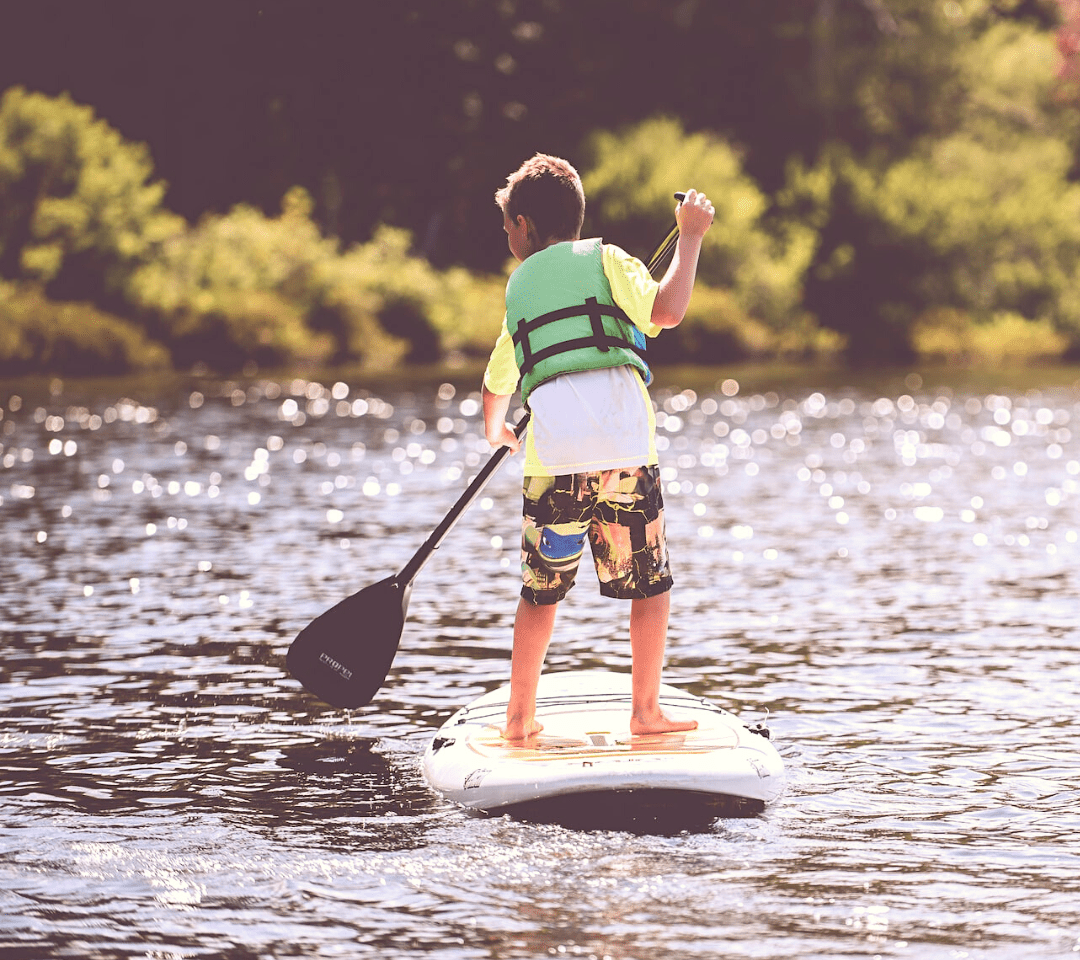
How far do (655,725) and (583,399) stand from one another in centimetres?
113

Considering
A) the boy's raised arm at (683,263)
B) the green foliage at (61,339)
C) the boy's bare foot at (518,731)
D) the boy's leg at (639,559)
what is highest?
the green foliage at (61,339)

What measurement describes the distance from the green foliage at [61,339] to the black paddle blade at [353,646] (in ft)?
94.9

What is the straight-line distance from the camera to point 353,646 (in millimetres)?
6902

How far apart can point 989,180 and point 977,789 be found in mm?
45591

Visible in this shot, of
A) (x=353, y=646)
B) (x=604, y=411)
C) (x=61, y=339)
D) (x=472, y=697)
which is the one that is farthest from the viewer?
(x=61, y=339)

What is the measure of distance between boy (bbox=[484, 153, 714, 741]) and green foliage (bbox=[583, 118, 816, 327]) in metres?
40.2

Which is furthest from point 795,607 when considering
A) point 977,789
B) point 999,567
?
point 977,789

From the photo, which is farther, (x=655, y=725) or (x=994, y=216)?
(x=994, y=216)

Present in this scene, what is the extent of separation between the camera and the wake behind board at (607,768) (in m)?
5.77

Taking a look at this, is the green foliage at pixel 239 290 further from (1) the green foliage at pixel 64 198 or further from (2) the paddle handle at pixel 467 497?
(2) the paddle handle at pixel 467 497

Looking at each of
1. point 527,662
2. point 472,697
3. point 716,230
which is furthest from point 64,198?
point 527,662

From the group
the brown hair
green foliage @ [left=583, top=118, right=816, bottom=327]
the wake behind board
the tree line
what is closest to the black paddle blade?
the wake behind board

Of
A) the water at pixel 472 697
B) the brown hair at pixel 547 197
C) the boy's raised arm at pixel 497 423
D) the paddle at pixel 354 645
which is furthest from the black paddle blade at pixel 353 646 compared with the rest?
the brown hair at pixel 547 197

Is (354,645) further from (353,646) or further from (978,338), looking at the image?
(978,338)
